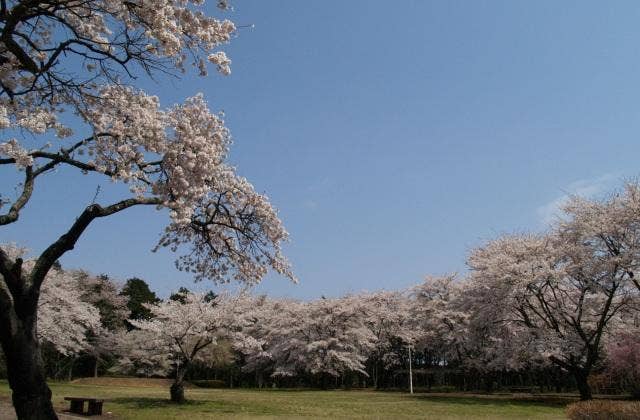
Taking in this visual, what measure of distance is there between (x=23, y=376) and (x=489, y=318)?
28006mm

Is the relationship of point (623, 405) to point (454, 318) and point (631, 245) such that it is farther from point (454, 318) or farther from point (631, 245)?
point (454, 318)

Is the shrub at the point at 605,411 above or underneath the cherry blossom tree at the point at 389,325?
underneath

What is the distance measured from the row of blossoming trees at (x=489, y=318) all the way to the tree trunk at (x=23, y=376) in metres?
18.1

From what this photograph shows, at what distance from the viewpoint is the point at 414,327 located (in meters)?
54.7

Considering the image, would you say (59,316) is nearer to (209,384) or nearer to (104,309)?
(104,309)

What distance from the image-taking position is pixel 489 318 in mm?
32125

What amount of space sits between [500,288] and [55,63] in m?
27.3

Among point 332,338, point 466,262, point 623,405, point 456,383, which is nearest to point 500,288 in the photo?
point 466,262

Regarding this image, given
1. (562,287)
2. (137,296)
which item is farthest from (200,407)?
(137,296)

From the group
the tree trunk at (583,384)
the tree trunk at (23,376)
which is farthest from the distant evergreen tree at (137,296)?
the tree trunk at (23,376)

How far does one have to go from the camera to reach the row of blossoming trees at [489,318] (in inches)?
1082

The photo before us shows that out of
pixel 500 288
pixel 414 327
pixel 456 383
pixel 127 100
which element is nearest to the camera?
pixel 127 100

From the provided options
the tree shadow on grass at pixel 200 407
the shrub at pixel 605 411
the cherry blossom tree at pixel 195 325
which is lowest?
the tree shadow on grass at pixel 200 407

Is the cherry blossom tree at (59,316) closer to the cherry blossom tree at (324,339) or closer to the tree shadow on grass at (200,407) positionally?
the tree shadow on grass at (200,407)
